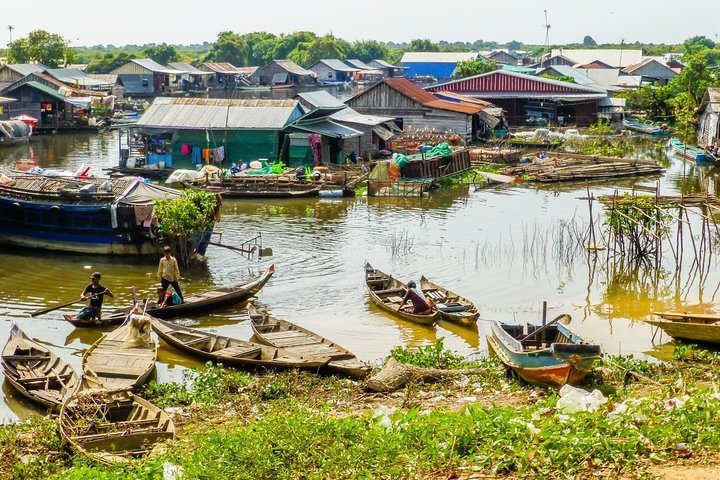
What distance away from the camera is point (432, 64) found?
105 m

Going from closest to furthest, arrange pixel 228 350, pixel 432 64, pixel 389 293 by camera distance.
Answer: pixel 228 350, pixel 389 293, pixel 432 64

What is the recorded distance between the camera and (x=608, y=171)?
38.7 m

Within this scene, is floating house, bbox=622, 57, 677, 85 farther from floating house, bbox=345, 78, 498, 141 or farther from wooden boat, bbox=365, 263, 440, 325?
wooden boat, bbox=365, 263, 440, 325

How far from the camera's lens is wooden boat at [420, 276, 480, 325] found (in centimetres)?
1877

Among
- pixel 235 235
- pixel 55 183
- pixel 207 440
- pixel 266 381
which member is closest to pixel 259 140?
pixel 235 235

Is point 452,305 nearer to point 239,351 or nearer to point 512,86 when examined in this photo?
point 239,351

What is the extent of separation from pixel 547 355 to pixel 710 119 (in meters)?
32.7

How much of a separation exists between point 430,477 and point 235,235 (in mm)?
18295

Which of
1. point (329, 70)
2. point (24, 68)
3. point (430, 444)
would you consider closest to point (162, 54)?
point (329, 70)

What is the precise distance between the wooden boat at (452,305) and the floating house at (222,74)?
78.1m

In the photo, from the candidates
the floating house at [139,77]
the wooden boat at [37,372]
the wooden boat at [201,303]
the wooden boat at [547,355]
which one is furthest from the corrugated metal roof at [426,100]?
the floating house at [139,77]

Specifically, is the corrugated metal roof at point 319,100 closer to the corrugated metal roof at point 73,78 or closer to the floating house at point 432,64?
the corrugated metal roof at point 73,78

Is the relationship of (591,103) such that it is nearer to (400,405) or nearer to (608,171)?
(608,171)

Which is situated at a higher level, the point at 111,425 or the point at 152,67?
the point at 152,67
